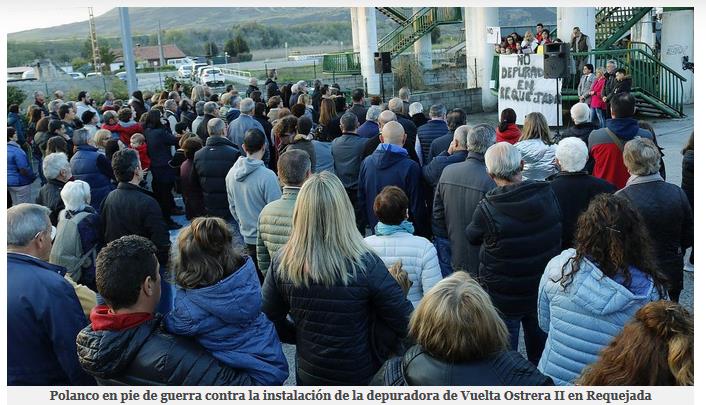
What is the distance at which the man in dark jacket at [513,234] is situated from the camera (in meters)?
3.68

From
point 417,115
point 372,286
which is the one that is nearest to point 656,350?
point 372,286

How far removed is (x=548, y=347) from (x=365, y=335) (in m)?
0.89

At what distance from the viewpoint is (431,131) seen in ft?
22.6

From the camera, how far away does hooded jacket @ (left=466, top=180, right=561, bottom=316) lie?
3.68m

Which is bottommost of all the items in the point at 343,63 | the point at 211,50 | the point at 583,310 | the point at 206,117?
the point at 583,310

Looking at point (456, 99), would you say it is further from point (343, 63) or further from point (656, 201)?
point (656, 201)

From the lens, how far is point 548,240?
3.79 metres

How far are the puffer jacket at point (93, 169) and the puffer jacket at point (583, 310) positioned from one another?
494cm

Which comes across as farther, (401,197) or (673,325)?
(401,197)

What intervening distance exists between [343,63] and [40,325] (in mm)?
24297

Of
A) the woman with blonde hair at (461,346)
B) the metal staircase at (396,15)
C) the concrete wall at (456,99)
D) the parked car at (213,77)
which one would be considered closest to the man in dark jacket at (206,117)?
the woman with blonde hair at (461,346)

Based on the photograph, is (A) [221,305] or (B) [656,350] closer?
(B) [656,350]
